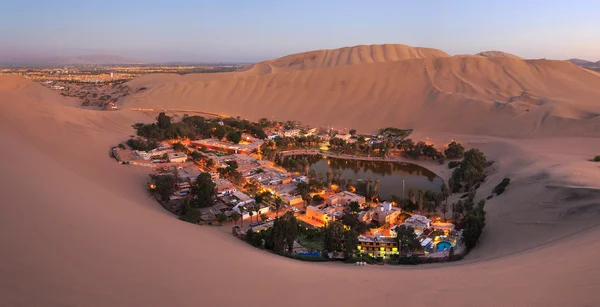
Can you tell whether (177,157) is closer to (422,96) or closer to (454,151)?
(454,151)

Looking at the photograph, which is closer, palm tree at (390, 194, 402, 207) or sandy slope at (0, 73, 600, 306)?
sandy slope at (0, 73, 600, 306)

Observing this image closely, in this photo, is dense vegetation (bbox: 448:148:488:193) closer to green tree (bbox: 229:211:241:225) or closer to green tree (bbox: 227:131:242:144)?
green tree (bbox: 229:211:241:225)

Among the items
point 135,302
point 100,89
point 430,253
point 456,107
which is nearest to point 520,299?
point 135,302

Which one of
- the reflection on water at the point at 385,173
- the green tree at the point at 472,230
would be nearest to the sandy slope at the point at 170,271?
the green tree at the point at 472,230

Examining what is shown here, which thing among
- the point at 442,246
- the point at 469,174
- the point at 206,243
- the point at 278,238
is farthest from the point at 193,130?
the point at 206,243

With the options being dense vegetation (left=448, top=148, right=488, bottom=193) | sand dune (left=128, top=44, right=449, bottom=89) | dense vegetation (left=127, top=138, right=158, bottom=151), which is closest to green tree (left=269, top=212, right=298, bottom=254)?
dense vegetation (left=448, top=148, right=488, bottom=193)
